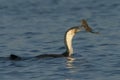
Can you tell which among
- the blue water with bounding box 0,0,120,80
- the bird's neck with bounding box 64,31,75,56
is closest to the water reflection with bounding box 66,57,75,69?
the blue water with bounding box 0,0,120,80

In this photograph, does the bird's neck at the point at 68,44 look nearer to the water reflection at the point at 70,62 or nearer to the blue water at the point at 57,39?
the blue water at the point at 57,39

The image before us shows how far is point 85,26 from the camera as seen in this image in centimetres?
1878

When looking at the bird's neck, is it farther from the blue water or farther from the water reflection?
the water reflection

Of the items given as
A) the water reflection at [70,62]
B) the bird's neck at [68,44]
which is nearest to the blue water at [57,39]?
the water reflection at [70,62]

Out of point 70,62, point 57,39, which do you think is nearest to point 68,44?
point 70,62

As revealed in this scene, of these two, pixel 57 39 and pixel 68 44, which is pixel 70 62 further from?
pixel 57 39

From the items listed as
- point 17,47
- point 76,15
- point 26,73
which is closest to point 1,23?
point 76,15

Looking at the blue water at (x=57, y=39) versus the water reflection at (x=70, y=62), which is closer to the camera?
the blue water at (x=57, y=39)

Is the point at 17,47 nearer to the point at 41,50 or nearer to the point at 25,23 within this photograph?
the point at 41,50

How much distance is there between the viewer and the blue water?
16719 mm

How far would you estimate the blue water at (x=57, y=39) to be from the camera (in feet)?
54.9

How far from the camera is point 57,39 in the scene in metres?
21.8

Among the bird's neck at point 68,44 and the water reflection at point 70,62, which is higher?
the bird's neck at point 68,44

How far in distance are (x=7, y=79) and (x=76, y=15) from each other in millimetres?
10504
